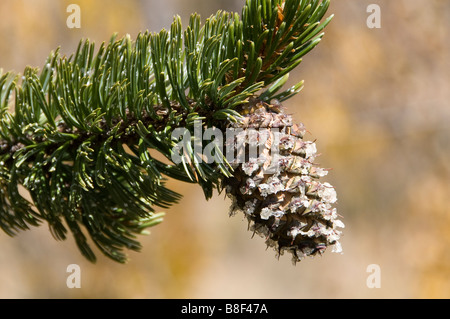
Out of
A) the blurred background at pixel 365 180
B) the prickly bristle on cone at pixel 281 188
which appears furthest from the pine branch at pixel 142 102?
the blurred background at pixel 365 180

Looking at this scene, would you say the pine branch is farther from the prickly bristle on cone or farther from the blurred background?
the blurred background

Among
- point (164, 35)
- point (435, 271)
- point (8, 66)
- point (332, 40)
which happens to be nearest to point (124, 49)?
point (164, 35)

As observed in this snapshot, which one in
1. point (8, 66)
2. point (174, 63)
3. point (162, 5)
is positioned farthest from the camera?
point (162, 5)

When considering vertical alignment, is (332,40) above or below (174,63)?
above

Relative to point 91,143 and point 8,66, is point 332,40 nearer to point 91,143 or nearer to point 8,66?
point 8,66

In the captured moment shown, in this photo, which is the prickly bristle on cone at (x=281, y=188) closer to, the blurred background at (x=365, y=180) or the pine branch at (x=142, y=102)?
the pine branch at (x=142, y=102)

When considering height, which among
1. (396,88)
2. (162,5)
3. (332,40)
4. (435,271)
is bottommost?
(435,271)

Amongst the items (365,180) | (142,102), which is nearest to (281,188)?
(142,102)

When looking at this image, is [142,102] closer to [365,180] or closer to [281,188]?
[281,188]
